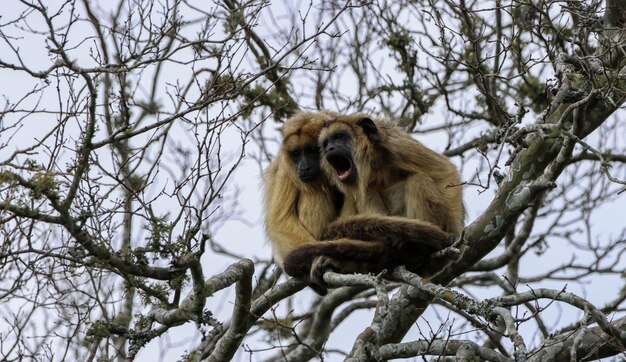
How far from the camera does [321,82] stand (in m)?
13.6

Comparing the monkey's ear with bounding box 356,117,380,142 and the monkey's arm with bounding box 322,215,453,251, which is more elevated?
the monkey's ear with bounding box 356,117,380,142

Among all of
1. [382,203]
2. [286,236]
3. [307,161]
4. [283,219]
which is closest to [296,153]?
[307,161]

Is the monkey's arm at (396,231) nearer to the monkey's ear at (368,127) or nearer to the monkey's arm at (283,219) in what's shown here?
the monkey's arm at (283,219)

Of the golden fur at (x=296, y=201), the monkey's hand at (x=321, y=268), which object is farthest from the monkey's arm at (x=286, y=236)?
the monkey's hand at (x=321, y=268)

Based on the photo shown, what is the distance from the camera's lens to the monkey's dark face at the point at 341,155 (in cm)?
951

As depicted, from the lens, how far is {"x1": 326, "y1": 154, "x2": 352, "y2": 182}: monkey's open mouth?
9.52 metres

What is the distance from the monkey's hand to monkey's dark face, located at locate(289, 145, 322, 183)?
143cm

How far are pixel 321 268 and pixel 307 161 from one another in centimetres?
174

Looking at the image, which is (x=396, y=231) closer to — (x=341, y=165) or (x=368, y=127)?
(x=341, y=165)

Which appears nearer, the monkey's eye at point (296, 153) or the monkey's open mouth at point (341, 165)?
the monkey's open mouth at point (341, 165)

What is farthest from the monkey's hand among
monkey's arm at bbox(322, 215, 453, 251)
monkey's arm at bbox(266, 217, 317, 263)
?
monkey's arm at bbox(266, 217, 317, 263)

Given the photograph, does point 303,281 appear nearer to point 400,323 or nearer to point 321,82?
point 400,323

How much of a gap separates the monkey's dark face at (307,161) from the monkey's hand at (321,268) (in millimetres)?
1434

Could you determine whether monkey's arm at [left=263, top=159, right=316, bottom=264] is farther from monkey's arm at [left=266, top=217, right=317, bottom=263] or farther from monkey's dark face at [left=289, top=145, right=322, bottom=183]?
monkey's dark face at [left=289, top=145, right=322, bottom=183]
